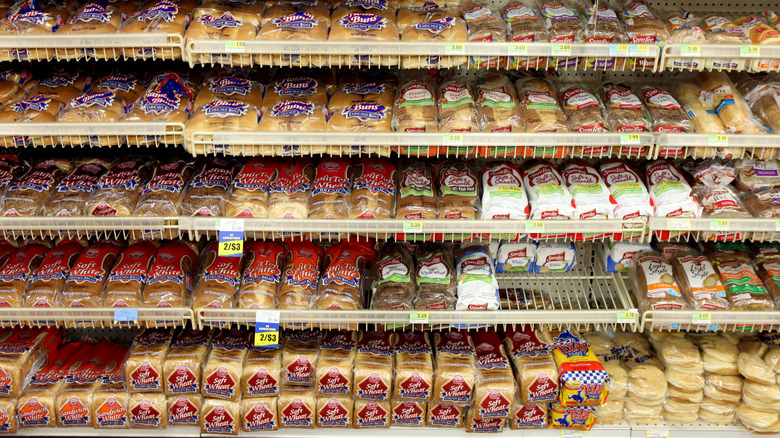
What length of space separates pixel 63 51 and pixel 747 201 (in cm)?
259

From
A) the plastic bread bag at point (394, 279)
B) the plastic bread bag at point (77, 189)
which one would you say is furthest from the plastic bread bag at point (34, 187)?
the plastic bread bag at point (394, 279)

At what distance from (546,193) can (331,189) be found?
83 cm

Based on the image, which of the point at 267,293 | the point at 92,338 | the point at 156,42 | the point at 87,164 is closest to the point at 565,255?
the point at 267,293

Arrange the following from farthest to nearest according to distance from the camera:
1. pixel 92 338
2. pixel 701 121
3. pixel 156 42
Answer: pixel 92 338
pixel 701 121
pixel 156 42

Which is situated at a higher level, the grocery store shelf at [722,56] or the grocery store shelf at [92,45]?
the grocery store shelf at [92,45]

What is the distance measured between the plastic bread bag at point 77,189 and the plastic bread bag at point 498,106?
1.54m

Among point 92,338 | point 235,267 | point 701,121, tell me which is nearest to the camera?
point 701,121

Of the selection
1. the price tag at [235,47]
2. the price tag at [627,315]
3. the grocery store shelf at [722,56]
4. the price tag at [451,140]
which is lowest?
the price tag at [627,315]

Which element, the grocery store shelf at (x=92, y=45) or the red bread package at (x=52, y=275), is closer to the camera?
the grocery store shelf at (x=92, y=45)

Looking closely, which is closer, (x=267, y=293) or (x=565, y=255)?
(x=267, y=293)

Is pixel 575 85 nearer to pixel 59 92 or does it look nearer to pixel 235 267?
pixel 235 267

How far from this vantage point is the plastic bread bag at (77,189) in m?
2.18

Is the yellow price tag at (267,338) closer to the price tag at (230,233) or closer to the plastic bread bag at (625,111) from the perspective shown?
the price tag at (230,233)

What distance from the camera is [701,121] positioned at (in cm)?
213
